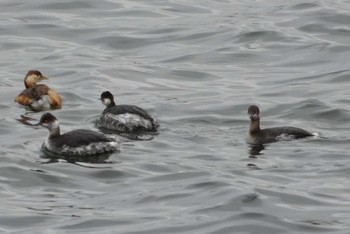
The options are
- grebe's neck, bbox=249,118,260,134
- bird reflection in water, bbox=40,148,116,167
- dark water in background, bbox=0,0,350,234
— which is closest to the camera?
dark water in background, bbox=0,0,350,234

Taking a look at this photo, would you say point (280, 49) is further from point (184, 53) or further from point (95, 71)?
point (95, 71)

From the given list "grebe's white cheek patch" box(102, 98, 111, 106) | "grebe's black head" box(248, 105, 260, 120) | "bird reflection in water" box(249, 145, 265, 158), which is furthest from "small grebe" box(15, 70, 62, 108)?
"bird reflection in water" box(249, 145, 265, 158)

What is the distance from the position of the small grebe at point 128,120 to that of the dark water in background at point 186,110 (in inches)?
15.0

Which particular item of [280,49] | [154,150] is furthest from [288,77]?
[154,150]

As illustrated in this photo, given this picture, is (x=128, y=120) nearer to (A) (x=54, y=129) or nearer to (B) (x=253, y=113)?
(A) (x=54, y=129)

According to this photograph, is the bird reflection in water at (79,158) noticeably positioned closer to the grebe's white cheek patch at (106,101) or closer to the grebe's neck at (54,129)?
the grebe's neck at (54,129)

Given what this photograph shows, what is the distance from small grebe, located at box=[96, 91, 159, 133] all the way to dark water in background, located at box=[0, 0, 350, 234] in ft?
1.25

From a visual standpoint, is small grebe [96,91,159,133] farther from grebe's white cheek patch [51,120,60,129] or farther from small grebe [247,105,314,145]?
small grebe [247,105,314,145]

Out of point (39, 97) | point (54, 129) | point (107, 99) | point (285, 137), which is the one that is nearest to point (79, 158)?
point (54, 129)

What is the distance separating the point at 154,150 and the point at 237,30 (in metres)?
9.25

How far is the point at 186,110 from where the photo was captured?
21.1 meters

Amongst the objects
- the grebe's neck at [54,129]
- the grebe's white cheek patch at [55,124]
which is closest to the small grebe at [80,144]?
the grebe's neck at [54,129]

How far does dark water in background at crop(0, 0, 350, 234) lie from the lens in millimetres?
15391

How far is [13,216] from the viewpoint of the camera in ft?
50.4
